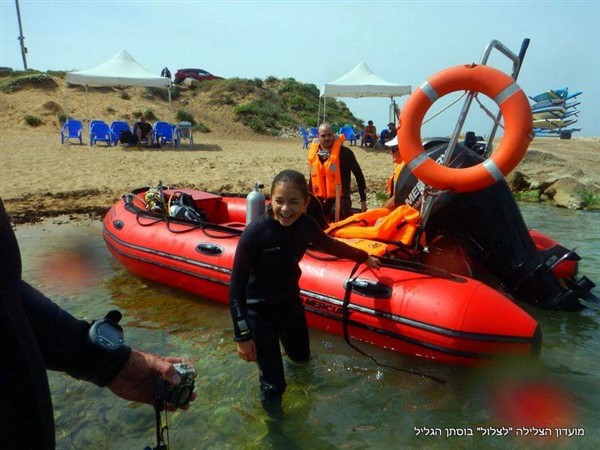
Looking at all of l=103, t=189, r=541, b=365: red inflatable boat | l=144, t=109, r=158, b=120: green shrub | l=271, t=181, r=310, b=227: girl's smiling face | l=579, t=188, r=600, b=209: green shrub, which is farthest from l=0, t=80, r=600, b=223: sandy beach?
l=271, t=181, r=310, b=227: girl's smiling face

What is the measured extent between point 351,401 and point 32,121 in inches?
721

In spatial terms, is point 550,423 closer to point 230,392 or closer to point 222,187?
point 230,392

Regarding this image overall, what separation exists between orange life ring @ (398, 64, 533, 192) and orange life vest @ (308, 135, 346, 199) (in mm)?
1491

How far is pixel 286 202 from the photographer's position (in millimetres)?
2736

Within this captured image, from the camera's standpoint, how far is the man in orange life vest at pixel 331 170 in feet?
18.8

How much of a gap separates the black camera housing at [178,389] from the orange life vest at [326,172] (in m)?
4.34

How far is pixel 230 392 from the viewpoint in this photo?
338cm

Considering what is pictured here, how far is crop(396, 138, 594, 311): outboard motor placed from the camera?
417 centimetres

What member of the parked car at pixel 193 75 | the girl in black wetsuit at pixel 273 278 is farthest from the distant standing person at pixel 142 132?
the parked car at pixel 193 75

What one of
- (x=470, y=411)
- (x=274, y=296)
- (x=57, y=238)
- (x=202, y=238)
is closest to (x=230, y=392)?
(x=274, y=296)

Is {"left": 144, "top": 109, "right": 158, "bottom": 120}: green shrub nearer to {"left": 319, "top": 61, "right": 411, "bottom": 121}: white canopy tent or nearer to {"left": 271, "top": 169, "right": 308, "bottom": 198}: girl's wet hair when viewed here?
{"left": 319, "top": 61, "right": 411, "bottom": 121}: white canopy tent

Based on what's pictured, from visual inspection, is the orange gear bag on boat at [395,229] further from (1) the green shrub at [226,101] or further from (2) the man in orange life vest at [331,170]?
(1) the green shrub at [226,101]

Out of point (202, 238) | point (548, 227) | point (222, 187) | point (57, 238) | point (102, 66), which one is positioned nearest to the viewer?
point (202, 238)

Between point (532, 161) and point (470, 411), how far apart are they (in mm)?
10949
